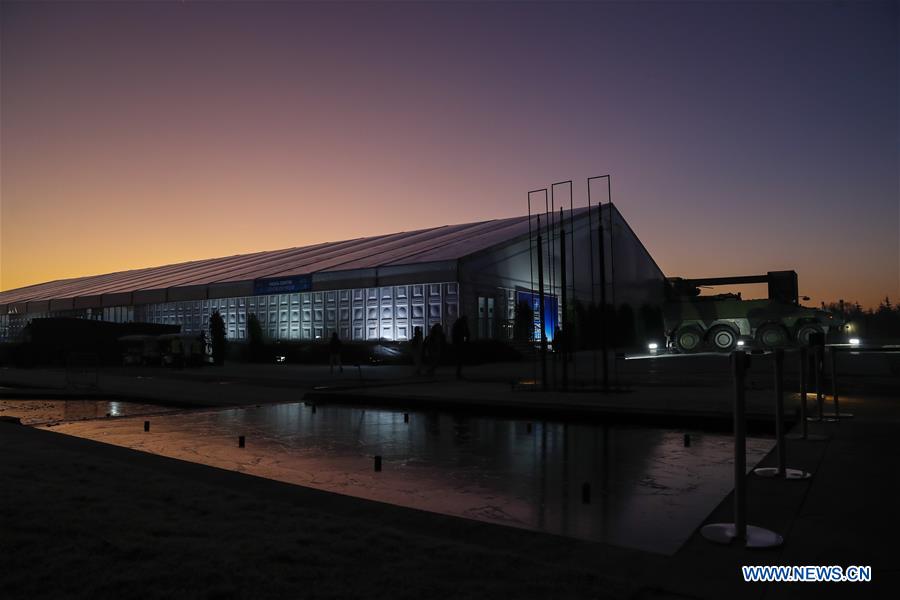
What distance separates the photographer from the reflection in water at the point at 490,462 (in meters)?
4.86

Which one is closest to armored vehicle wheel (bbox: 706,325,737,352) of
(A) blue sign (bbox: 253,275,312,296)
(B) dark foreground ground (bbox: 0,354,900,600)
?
(A) blue sign (bbox: 253,275,312,296)

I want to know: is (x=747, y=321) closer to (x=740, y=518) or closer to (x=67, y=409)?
(x=67, y=409)

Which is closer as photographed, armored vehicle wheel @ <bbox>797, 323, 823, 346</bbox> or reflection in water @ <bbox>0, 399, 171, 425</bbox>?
reflection in water @ <bbox>0, 399, 171, 425</bbox>

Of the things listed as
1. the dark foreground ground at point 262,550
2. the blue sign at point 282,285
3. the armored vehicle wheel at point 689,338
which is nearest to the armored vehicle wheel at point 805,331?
the armored vehicle wheel at point 689,338

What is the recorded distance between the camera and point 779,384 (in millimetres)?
5398

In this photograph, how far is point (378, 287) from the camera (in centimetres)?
3428

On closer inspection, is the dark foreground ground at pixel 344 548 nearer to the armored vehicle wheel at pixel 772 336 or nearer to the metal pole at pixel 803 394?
the metal pole at pixel 803 394

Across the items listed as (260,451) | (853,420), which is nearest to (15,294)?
(260,451)

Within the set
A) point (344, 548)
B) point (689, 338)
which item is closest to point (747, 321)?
point (689, 338)

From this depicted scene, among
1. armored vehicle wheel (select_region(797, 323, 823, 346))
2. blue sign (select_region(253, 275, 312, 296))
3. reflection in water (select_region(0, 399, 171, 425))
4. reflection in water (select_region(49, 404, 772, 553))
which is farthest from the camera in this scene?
blue sign (select_region(253, 275, 312, 296))

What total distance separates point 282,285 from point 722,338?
76.9 ft

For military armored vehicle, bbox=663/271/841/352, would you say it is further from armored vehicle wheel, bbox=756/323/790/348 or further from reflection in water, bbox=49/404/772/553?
reflection in water, bbox=49/404/772/553

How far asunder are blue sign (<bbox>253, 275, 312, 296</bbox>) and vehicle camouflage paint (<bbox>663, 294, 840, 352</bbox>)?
1927cm

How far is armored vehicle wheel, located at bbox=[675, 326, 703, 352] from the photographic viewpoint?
3142 centimetres
